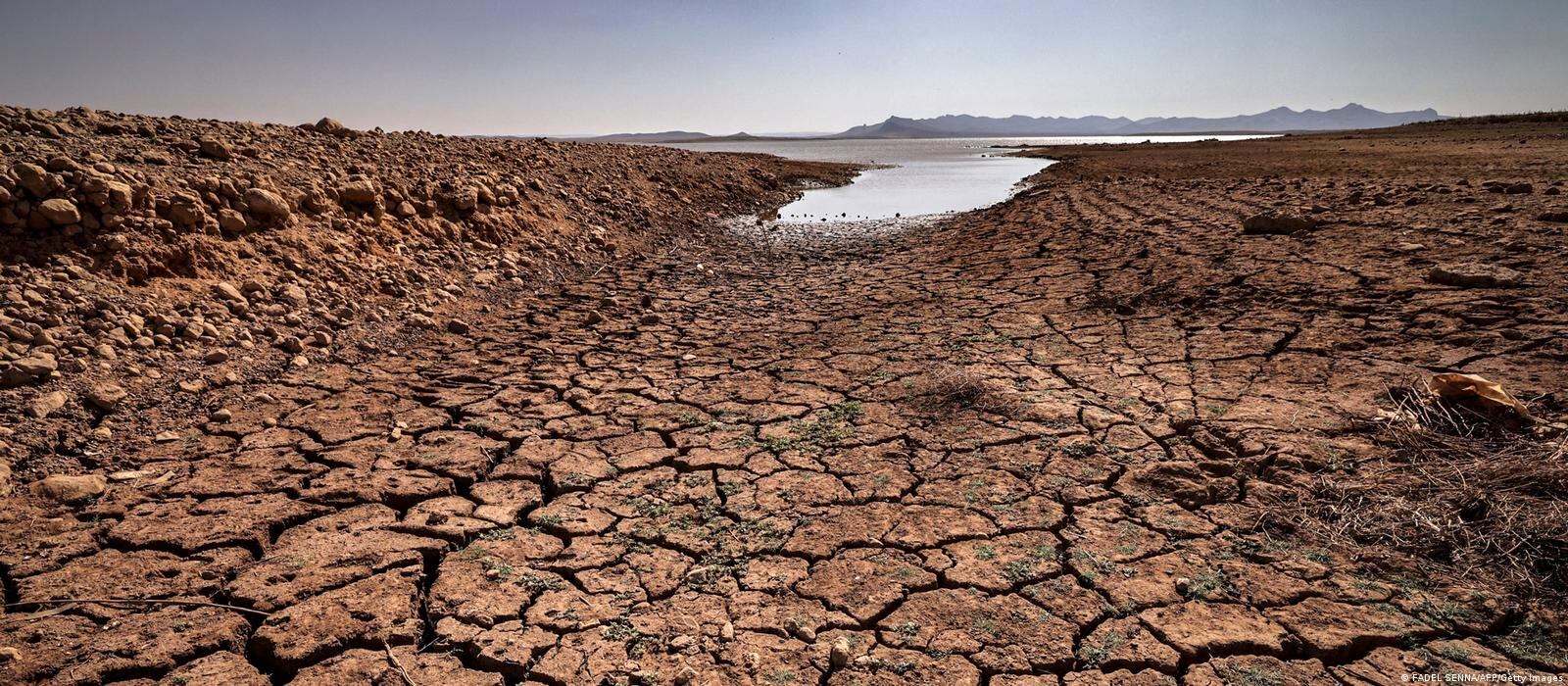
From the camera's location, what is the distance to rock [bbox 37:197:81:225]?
144 inches

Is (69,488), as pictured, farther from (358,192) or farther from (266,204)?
(358,192)

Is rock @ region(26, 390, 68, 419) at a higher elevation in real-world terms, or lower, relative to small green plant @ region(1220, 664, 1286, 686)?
higher

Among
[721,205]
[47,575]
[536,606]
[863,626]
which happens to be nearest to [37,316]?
[47,575]

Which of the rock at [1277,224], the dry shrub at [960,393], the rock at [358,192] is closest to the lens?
the dry shrub at [960,393]

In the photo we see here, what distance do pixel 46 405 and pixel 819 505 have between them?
3076mm

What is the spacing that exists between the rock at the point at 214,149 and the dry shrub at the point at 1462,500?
21.8 feet

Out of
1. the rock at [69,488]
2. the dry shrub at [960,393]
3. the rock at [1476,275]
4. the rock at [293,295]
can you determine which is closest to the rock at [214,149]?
the rock at [293,295]

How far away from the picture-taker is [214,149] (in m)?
5.21

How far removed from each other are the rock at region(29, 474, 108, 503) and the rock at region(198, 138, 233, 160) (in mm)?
3481

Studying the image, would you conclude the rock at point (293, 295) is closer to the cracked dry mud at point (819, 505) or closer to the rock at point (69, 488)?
the cracked dry mud at point (819, 505)

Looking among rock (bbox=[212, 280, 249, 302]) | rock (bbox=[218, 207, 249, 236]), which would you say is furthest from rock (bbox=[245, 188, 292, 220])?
rock (bbox=[212, 280, 249, 302])

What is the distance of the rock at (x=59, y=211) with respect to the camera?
3666mm

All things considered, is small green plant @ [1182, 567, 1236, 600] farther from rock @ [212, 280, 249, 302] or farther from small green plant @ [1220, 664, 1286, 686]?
rock @ [212, 280, 249, 302]

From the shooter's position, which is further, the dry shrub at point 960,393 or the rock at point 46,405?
the dry shrub at point 960,393
